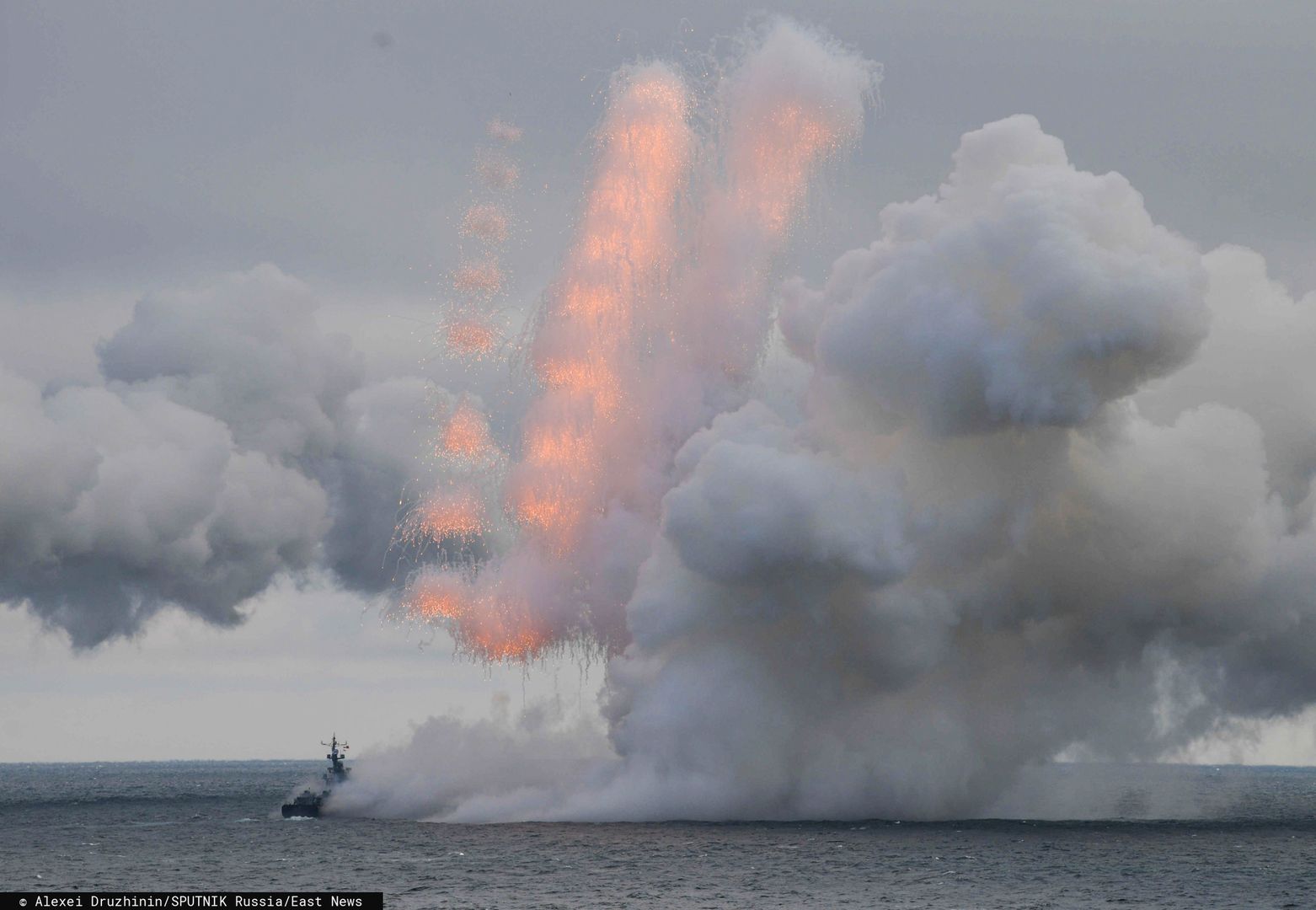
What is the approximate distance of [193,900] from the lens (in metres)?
83.5

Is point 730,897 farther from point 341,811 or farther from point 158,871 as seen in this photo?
point 341,811

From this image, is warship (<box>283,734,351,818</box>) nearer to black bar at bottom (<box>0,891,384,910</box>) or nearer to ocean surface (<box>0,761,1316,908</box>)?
ocean surface (<box>0,761,1316,908</box>)

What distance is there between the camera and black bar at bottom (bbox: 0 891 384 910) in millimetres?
73375

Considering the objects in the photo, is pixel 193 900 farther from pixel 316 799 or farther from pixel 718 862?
pixel 316 799

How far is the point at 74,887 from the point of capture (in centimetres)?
9494

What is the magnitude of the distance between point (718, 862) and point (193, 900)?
122ft

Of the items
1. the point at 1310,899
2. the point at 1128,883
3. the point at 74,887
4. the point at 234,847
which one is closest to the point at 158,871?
the point at 74,887

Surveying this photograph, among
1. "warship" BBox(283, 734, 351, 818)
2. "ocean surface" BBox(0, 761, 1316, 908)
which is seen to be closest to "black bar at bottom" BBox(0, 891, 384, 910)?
"ocean surface" BBox(0, 761, 1316, 908)

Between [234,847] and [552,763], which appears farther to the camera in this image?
[552,763]

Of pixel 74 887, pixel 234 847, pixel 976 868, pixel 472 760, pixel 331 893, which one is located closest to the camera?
pixel 331 893

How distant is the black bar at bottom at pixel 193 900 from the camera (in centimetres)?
7338

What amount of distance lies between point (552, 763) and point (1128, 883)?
6731cm

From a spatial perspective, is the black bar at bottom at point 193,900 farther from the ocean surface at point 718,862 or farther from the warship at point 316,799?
the warship at point 316,799

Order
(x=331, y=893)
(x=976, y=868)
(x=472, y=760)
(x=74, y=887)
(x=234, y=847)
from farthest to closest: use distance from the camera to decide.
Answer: (x=472, y=760) < (x=234, y=847) < (x=976, y=868) < (x=74, y=887) < (x=331, y=893)
